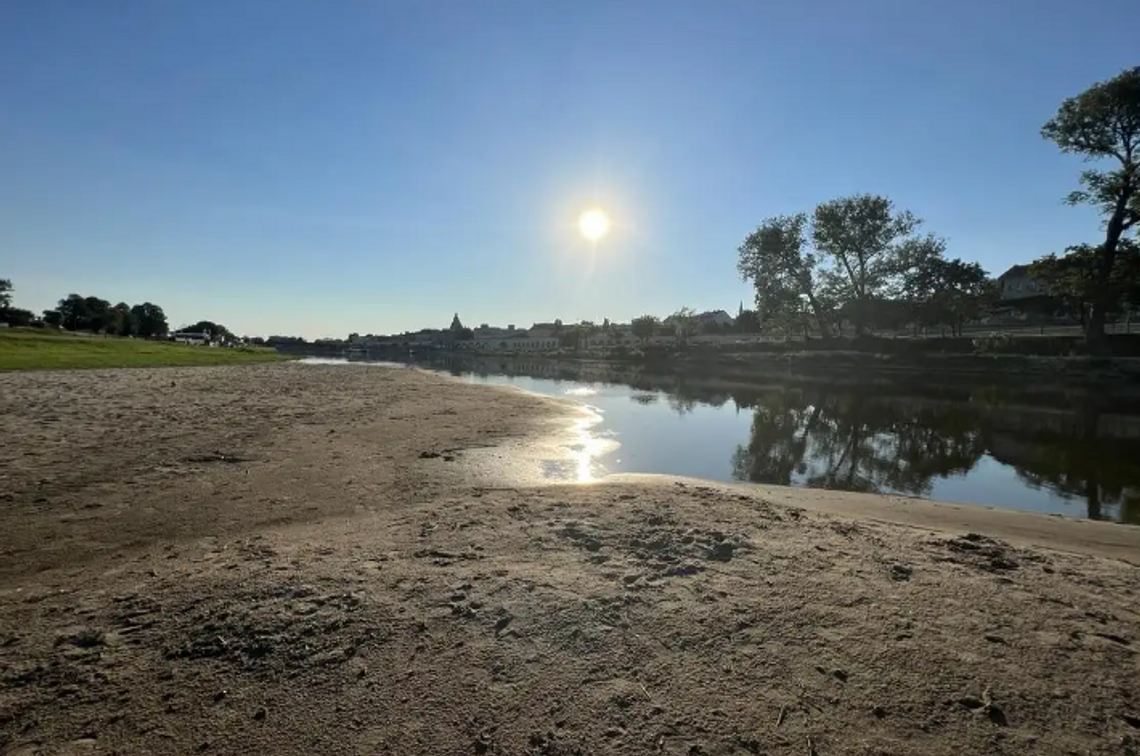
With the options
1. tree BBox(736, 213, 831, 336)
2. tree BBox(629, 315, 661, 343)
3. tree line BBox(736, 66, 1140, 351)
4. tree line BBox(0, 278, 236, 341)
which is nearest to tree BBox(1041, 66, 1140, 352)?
tree line BBox(736, 66, 1140, 351)

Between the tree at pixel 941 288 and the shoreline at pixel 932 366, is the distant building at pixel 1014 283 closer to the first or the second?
the tree at pixel 941 288

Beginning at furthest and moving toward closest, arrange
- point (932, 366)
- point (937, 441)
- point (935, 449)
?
point (932, 366), point (937, 441), point (935, 449)

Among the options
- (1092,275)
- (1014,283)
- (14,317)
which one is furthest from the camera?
(1014,283)

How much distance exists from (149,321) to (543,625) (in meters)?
146

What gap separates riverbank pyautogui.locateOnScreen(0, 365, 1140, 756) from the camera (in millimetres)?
3287

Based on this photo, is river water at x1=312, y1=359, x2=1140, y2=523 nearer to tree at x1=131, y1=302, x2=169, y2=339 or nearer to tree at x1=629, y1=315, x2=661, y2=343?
tree at x1=629, y1=315, x2=661, y2=343

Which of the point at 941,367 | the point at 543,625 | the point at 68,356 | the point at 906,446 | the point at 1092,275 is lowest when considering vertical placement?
the point at 906,446

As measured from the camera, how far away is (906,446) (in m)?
18.3

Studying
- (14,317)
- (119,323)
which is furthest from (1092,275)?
(119,323)

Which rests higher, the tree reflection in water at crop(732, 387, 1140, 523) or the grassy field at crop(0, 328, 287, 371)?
the grassy field at crop(0, 328, 287, 371)

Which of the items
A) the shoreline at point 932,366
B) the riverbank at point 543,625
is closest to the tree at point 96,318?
the shoreline at point 932,366

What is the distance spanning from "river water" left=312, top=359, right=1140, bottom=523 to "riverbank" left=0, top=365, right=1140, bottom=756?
13.1 ft

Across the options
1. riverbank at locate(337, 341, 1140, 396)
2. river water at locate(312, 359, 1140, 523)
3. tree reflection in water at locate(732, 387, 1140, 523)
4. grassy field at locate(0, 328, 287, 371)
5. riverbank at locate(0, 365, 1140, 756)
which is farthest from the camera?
riverbank at locate(337, 341, 1140, 396)

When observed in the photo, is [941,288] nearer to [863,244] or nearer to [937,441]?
[863,244]
